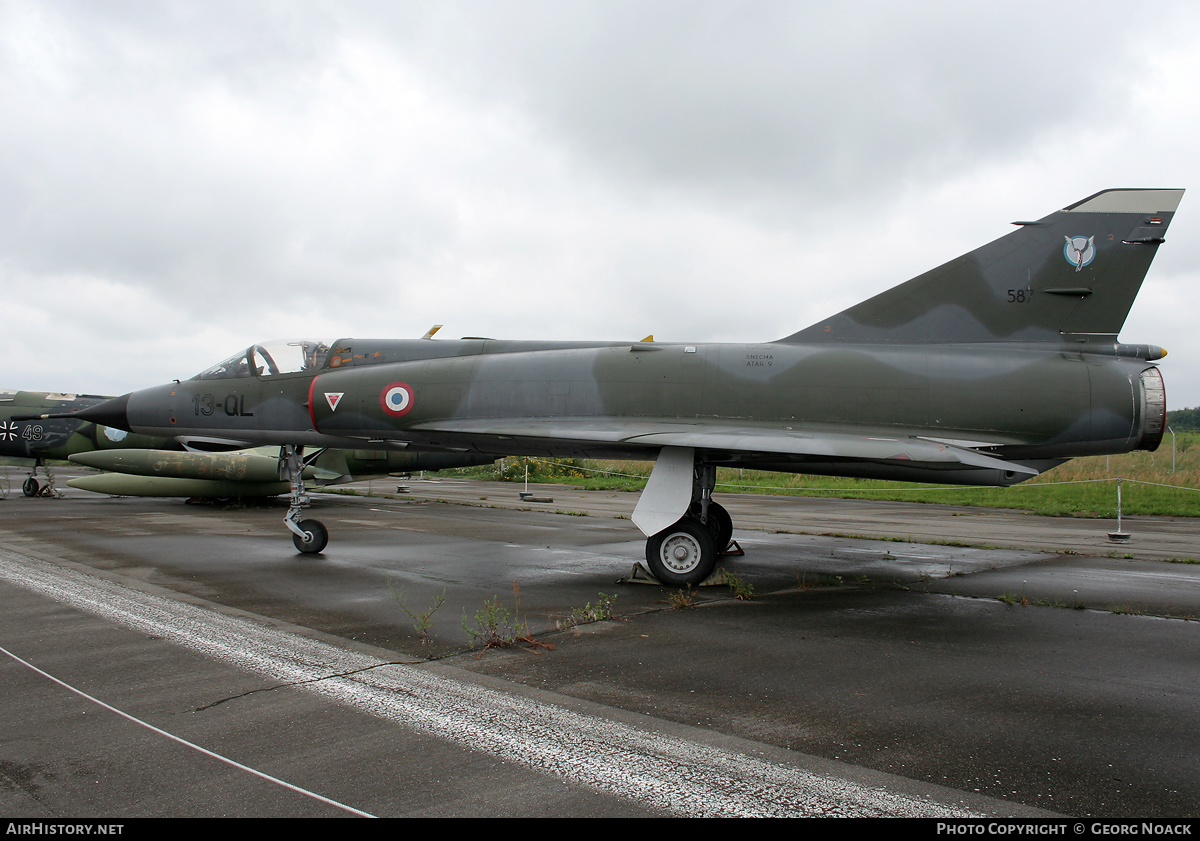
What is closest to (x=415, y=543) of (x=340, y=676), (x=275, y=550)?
(x=275, y=550)

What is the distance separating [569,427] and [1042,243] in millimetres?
6035

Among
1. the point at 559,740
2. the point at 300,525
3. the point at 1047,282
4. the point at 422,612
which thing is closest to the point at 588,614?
the point at 422,612

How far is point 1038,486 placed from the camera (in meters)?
23.2

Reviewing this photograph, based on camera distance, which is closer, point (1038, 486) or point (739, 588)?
point (739, 588)

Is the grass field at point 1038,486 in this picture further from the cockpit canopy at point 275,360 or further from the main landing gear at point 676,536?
the cockpit canopy at point 275,360

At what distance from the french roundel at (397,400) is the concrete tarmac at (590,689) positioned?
6.85 ft

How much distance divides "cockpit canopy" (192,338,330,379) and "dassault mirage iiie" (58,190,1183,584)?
79 cm

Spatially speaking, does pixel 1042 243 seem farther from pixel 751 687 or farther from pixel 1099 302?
pixel 751 687

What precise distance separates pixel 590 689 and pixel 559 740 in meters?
0.91

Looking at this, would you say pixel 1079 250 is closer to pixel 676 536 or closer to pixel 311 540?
pixel 676 536

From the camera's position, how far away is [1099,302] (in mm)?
8680

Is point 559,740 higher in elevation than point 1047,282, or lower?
lower

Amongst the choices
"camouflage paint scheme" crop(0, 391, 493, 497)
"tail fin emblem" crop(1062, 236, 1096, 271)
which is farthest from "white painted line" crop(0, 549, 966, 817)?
"camouflage paint scheme" crop(0, 391, 493, 497)

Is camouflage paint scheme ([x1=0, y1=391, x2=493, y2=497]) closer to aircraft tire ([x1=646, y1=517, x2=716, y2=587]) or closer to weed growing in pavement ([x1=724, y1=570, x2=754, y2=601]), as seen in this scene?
aircraft tire ([x1=646, y1=517, x2=716, y2=587])
